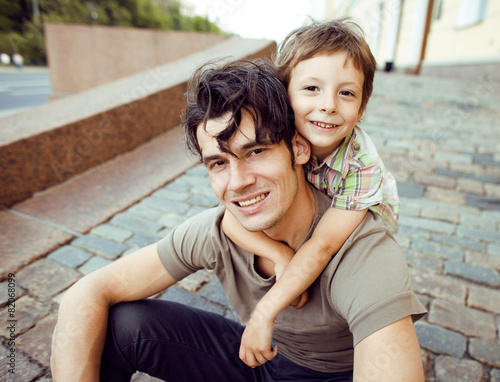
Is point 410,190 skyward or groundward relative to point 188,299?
skyward

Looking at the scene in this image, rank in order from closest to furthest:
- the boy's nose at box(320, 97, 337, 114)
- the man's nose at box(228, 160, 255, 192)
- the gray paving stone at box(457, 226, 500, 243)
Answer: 1. the man's nose at box(228, 160, 255, 192)
2. the boy's nose at box(320, 97, 337, 114)
3. the gray paving stone at box(457, 226, 500, 243)

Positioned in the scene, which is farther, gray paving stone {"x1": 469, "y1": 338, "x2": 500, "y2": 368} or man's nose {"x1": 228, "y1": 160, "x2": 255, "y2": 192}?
gray paving stone {"x1": 469, "y1": 338, "x2": 500, "y2": 368}

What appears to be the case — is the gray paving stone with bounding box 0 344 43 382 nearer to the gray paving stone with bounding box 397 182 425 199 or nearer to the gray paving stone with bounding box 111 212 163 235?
the gray paving stone with bounding box 111 212 163 235

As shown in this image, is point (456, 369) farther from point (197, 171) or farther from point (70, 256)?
point (197, 171)

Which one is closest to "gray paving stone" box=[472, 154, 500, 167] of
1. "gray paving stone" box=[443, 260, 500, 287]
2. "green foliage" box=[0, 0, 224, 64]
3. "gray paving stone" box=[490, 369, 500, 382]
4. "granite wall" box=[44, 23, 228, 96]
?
"gray paving stone" box=[443, 260, 500, 287]

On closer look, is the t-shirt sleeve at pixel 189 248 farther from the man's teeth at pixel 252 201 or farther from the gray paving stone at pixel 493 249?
the gray paving stone at pixel 493 249

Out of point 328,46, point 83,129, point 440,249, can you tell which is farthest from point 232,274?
point 83,129

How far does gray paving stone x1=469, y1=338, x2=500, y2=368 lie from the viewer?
75.1 inches

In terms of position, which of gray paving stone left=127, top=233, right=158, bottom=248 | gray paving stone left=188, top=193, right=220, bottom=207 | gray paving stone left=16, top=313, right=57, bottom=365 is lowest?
gray paving stone left=16, top=313, right=57, bottom=365

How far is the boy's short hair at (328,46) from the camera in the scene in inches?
64.4

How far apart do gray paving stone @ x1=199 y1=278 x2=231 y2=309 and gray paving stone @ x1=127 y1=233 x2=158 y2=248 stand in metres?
0.70

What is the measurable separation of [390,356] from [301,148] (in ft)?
3.17

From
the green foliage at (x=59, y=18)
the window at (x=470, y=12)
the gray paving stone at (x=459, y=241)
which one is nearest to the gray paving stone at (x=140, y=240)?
the gray paving stone at (x=459, y=241)

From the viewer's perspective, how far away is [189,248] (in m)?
1.63
